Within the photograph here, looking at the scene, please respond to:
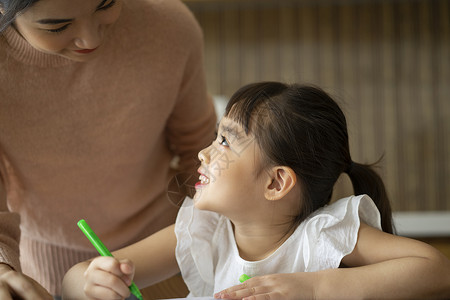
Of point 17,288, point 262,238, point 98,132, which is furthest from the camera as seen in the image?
point 98,132

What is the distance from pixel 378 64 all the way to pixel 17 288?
7.95ft

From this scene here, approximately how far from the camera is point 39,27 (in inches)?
32.6

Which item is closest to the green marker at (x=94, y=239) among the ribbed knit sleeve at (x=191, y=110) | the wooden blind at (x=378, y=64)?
the ribbed knit sleeve at (x=191, y=110)

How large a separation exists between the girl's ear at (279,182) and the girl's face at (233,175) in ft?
0.04

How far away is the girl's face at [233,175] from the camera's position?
87 cm

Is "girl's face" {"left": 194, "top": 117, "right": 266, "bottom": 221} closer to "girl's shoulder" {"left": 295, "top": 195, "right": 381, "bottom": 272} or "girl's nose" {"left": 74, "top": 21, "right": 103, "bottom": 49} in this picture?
"girl's shoulder" {"left": 295, "top": 195, "right": 381, "bottom": 272}

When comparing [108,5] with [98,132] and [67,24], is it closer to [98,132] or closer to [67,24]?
[67,24]

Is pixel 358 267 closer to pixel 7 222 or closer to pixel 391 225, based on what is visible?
pixel 391 225

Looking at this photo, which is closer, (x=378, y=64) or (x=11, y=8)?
(x=11, y=8)

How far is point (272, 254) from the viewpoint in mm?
907

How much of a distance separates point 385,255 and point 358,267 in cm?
5

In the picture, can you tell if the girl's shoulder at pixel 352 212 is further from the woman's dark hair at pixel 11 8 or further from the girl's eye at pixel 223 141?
the woman's dark hair at pixel 11 8

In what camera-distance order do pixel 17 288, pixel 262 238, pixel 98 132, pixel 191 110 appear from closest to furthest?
pixel 17 288, pixel 262 238, pixel 98 132, pixel 191 110

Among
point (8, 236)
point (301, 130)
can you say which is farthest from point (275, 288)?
point (8, 236)
